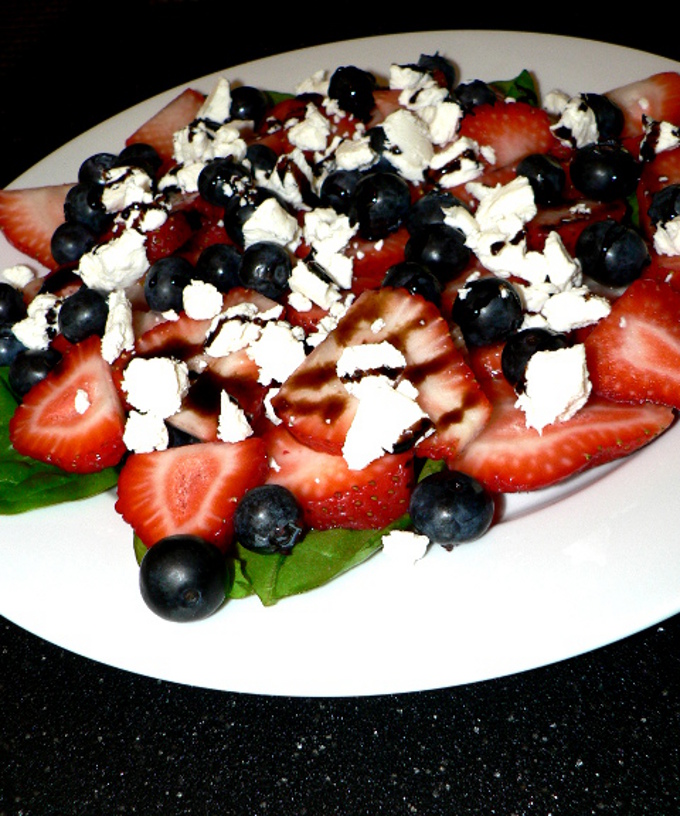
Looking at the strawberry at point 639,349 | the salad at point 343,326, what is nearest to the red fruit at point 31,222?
the salad at point 343,326

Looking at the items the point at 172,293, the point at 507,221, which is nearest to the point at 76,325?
the point at 172,293

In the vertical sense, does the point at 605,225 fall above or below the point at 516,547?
above

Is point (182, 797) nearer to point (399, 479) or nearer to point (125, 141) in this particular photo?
point (399, 479)

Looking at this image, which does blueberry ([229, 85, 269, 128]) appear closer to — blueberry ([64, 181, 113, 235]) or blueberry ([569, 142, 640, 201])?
blueberry ([64, 181, 113, 235])

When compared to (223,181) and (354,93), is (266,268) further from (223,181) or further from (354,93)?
(354,93)

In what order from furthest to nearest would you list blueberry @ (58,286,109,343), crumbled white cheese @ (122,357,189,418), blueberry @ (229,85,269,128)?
1. blueberry @ (229,85,269,128)
2. blueberry @ (58,286,109,343)
3. crumbled white cheese @ (122,357,189,418)

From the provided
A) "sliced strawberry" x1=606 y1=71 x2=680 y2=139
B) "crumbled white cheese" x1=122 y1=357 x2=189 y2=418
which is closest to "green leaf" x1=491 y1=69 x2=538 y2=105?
"sliced strawberry" x1=606 y1=71 x2=680 y2=139

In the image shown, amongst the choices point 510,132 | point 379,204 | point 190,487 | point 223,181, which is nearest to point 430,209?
point 379,204
